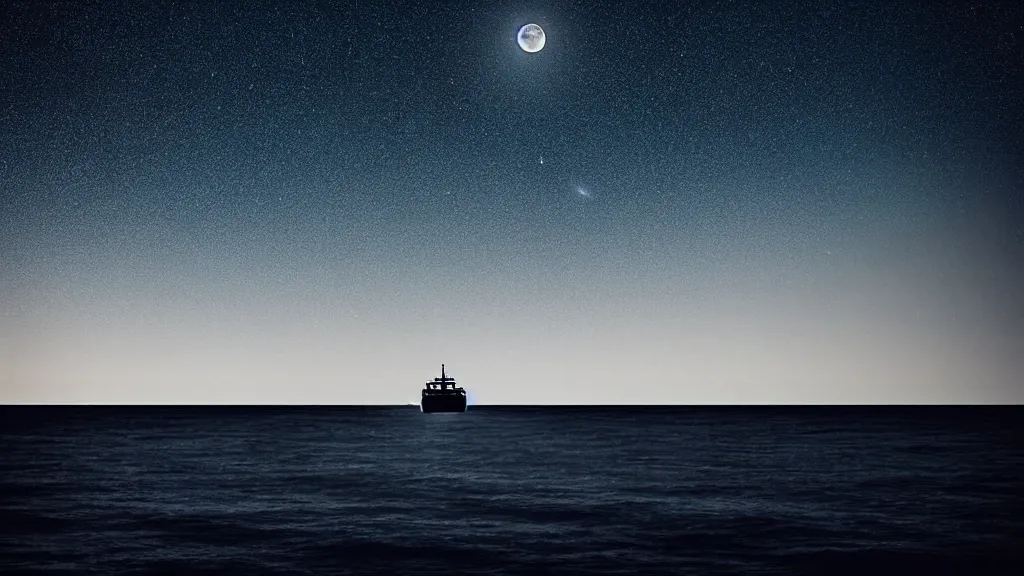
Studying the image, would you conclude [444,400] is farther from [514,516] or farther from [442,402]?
[514,516]

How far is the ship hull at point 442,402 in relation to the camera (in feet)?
554

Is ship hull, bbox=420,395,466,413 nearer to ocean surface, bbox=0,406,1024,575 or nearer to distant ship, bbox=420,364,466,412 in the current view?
distant ship, bbox=420,364,466,412

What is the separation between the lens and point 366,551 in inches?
935

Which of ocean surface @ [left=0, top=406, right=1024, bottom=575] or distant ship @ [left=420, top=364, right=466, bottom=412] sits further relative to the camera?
distant ship @ [left=420, top=364, right=466, bottom=412]

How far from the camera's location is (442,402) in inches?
6698

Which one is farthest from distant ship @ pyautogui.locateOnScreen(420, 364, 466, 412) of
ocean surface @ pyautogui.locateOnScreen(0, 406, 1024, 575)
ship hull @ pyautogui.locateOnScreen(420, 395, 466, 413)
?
ocean surface @ pyautogui.locateOnScreen(0, 406, 1024, 575)

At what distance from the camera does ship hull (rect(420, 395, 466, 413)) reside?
16900 cm

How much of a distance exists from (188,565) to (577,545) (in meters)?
10.1

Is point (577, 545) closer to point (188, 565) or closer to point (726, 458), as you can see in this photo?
point (188, 565)

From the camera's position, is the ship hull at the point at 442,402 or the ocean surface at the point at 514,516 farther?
the ship hull at the point at 442,402

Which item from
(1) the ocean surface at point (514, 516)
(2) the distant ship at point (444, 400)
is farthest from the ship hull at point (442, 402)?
(1) the ocean surface at point (514, 516)

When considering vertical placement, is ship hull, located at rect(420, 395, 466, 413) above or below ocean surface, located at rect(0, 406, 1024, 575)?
above

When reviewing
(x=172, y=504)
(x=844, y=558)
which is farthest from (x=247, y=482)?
(x=844, y=558)

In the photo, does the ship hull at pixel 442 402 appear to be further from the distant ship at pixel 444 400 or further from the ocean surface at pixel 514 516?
the ocean surface at pixel 514 516
